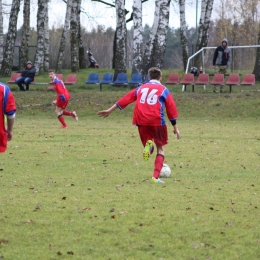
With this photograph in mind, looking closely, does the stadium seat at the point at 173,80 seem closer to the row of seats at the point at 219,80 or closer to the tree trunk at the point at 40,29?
the row of seats at the point at 219,80

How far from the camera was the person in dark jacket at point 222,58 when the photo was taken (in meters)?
30.4

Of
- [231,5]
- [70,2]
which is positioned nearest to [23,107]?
[70,2]

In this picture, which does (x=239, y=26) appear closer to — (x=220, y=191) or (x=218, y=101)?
(x=218, y=101)

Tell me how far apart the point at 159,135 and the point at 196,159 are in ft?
10.8

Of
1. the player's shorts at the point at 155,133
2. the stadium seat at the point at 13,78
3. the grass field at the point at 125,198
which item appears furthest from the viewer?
the stadium seat at the point at 13,78

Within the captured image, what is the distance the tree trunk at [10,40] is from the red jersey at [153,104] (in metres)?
29.6

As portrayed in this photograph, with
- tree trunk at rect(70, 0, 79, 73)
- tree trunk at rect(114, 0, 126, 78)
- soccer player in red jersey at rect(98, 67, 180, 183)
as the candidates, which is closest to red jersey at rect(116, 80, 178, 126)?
soccer player in red jersey at rect(98, 67, 180, 183)

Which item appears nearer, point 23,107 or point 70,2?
point 23,107

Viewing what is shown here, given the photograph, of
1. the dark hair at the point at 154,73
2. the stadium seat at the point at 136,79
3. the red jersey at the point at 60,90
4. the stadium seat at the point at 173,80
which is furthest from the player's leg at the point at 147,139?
the stadium seat at the point at 173,80

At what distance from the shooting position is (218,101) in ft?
94.0

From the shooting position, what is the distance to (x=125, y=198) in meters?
9.70

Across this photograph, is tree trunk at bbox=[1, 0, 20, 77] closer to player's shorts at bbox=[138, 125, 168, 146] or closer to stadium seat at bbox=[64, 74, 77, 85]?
stadium seat at bbox=[64, 74, 77, 85]

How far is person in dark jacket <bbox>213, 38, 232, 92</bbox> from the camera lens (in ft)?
99.8

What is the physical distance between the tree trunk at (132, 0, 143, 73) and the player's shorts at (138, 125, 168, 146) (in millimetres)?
21014
